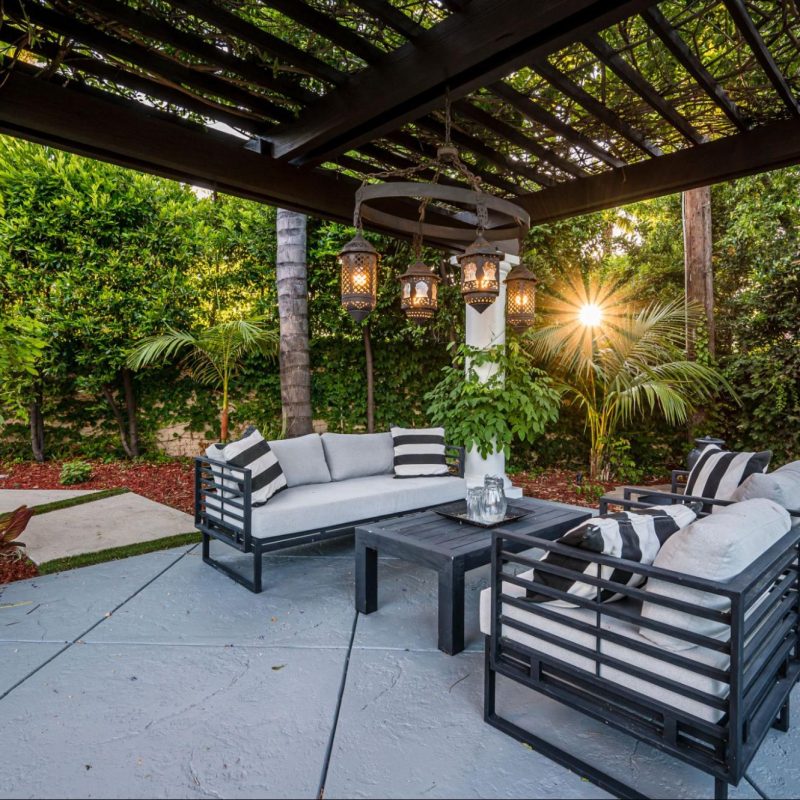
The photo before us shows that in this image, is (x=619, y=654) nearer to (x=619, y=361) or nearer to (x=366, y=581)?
(x=366, y=581)

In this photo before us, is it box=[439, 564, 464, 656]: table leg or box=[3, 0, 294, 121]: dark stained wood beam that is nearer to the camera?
box=[3, 0, 294, 121]: dark stained wood beam

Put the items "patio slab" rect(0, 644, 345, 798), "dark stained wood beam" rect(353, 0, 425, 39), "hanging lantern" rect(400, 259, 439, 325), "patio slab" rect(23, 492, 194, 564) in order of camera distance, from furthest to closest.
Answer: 1. "patio slab" rect(23, 492, 194, 564)
2. "hanging lantern" rect(400, 259, 439, 325)
3. "dark stained wood beam" rect(353, 0, 425, 39)
4. "patio slab" rect(0, 644, 345, 798)

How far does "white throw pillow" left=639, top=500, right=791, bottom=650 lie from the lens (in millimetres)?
1379

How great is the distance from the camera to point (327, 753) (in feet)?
5.55

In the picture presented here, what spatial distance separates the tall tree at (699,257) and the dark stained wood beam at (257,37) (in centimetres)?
497

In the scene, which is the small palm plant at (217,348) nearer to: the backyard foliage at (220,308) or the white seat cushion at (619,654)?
the backyard foliage at (220,308)

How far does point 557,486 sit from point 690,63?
13.3 feet

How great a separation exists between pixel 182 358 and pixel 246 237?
1.77 m

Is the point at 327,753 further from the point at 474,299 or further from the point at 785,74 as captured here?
the point at 785,74

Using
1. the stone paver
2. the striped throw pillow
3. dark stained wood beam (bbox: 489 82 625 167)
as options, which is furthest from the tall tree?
the stone paver

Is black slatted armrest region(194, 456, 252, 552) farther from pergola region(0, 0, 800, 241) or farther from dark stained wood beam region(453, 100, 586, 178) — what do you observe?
dark stained wood beam region(453, 100, 586, 178)

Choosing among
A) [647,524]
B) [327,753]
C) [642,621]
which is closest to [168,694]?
[327,753]

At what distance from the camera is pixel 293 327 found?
5.22 meters

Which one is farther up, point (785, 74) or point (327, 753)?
point (785, 74)
